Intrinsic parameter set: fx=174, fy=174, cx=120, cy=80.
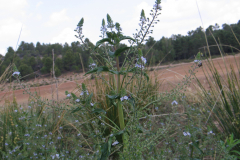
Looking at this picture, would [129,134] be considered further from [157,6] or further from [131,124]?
[157,6]

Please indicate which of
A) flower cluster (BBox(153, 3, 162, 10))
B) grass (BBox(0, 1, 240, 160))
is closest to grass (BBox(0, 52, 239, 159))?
grass (BBox(0, 1, 240, 160))

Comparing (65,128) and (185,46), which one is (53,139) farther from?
(185,46)

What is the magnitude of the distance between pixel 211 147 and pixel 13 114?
3.07 metres

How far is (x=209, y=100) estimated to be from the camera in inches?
97.3

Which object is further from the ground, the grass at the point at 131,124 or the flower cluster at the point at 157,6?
the flower cluster at the point at 157,6

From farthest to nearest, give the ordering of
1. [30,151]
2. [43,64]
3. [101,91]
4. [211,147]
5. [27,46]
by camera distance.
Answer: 1. [27,46]
2. [43,64]
3. [101,91]
4. [30,151]
5. [211,147]

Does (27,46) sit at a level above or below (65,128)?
above

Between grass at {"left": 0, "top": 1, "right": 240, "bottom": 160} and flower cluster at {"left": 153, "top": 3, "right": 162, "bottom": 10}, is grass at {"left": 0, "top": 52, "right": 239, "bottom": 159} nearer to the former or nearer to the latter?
grass at {"left": 0, "top": 1, "right": 240, "bottom": 160}

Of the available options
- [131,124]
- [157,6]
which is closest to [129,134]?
[131,124]

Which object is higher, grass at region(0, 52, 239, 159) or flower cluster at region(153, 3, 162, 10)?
flower cluster at region(153, 3, 162, 10)

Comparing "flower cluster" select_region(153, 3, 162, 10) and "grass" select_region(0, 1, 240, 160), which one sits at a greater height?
"flower cluster" select_region(153, 3, 162, 10)

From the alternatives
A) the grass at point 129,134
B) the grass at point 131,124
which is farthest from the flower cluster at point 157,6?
the grass at point 129,134

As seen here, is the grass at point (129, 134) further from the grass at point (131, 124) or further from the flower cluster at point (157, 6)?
the flower cluster at point (157, 6)

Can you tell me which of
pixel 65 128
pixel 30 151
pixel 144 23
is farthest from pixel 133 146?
pixel 65 128
